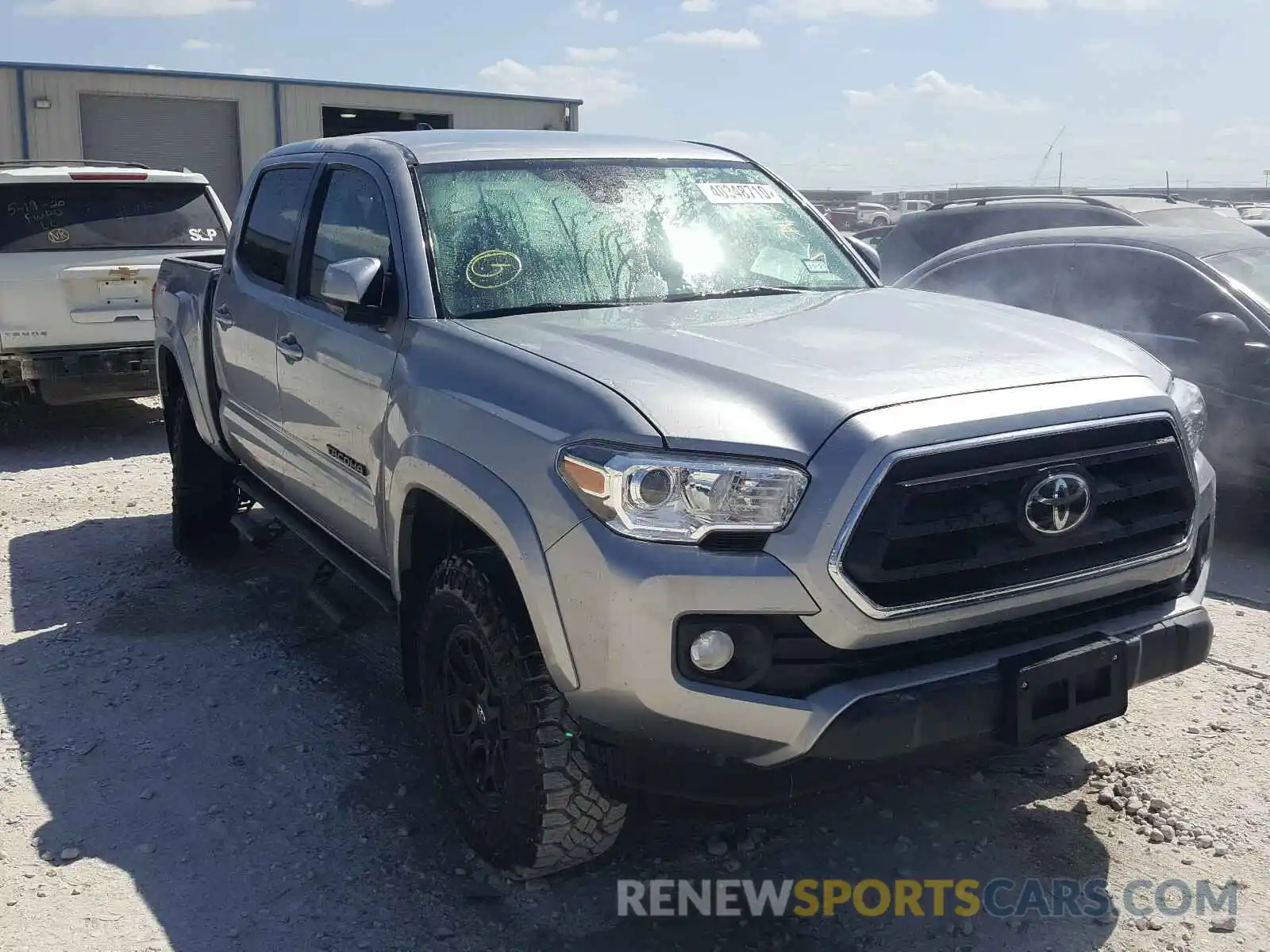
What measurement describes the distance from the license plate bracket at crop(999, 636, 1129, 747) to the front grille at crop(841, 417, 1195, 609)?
18 centimetres

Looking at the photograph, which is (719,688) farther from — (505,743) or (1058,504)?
(1058,504)

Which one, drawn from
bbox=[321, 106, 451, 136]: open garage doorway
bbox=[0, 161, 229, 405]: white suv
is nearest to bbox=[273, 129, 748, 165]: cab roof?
bbox=[0, 161, 229, 405]: white suv

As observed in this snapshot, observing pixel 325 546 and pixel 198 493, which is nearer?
pixel 325 546

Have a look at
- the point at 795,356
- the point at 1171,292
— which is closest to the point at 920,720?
the point at 795,356

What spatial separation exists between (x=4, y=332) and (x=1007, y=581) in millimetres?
7638

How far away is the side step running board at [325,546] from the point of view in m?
4.02

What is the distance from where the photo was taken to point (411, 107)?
25.5m

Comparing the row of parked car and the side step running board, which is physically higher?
the row of parked car

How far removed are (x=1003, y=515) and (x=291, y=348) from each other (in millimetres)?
2648

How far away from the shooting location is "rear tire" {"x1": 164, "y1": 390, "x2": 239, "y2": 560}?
6.09 m

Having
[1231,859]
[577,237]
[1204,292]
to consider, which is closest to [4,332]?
[577,237]

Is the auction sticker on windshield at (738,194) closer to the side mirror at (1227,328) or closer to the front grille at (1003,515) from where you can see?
the front grille at (1003,515)

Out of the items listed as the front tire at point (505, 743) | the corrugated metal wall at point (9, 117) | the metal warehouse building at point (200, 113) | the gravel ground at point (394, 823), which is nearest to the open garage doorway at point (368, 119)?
the metal warehouse building at point (200, 113)

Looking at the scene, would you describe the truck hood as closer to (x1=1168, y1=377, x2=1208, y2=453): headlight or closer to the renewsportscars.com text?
(x1=1168, y1=377, x2=1208, y2=453): headlight
